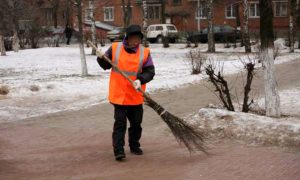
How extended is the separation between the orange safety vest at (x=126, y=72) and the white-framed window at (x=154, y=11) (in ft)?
165

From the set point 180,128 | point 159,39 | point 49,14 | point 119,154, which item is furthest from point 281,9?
point 119,154

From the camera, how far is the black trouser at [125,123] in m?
6.18

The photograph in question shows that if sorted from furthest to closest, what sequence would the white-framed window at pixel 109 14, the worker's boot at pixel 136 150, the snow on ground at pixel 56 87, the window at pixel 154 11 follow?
1. the white-framed window at pixel 109 14
2. the window at pixel 154 11
3. the snow on ground at pixel 56 87
4. the worker's boot at pixel 136 150

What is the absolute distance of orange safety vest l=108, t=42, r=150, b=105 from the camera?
6133 mm

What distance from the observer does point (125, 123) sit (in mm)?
6258

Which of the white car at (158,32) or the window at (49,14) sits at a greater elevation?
the window at (49,14)

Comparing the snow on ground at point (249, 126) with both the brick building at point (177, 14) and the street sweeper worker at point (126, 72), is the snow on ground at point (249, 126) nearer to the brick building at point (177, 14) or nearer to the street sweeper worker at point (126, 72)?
the street sweeper worker at point (126, 72)

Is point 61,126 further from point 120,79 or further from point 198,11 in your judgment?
point 198,11

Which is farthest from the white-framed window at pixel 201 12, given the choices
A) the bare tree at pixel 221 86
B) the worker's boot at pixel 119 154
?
the worker's boot at pixel 119 154

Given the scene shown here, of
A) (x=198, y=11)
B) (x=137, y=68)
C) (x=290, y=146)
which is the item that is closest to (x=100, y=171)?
(x=137, y=68)

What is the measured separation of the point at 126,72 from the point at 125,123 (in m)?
0.64

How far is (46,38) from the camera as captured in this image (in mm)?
40844

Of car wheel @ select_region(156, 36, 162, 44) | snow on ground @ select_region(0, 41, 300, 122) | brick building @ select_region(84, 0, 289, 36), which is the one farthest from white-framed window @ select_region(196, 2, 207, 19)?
snow on ground @ select_region(0, 41, 300, 122)

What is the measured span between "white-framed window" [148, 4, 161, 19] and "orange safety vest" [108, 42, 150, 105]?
50293 millimetres
